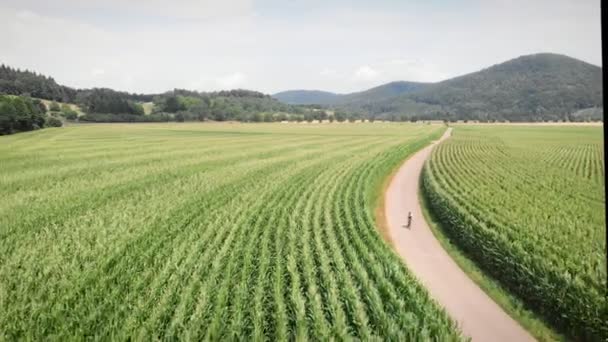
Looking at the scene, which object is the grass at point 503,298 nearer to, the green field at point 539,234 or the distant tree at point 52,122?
the green field at point 539,234

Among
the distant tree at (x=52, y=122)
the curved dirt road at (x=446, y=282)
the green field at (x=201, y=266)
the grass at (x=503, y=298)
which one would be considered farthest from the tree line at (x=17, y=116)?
the grass at (x=503, y=298)

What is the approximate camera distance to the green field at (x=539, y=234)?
12273mm

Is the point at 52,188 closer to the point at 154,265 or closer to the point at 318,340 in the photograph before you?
the point at 154,265

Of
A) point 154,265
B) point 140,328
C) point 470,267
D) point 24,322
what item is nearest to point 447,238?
point 470,267

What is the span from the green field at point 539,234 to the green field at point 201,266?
4.44 meters

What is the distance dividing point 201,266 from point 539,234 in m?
14.2

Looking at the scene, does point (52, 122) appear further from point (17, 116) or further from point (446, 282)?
point (446, 282)

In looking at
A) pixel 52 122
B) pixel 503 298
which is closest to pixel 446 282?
pixel 503 298

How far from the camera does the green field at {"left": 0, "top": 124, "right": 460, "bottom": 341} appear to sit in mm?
10305

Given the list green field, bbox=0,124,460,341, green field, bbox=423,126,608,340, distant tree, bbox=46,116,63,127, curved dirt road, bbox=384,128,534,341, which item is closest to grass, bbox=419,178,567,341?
curved dirt road, bbox=384,128,534,341

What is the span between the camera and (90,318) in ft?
33.4

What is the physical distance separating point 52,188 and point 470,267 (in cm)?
2691

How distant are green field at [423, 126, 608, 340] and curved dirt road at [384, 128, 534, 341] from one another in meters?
1.32

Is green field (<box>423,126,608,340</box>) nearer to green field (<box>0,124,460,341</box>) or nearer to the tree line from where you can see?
green field (<box>0,124,460,341</box>)
